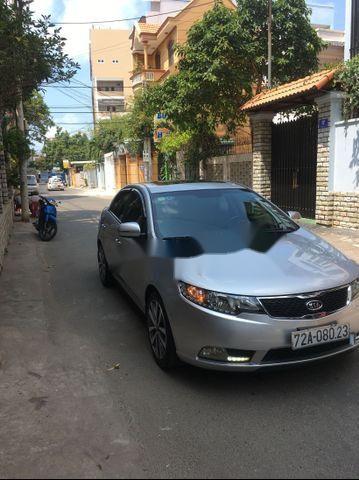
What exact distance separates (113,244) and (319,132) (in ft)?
21.9

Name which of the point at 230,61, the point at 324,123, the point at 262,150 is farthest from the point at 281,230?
the point at 230,61

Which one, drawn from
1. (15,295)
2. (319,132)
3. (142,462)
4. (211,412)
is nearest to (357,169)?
(319,132)

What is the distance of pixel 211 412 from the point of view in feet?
10.7

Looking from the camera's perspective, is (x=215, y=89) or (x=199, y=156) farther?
(x=199, y=156)

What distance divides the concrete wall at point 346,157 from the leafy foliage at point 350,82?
0.35 m

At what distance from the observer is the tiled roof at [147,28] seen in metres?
31.4

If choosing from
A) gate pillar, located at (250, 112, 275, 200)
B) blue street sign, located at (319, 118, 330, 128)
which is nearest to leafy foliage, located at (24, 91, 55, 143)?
gate pillar, located at (250, 112, 275, 200)

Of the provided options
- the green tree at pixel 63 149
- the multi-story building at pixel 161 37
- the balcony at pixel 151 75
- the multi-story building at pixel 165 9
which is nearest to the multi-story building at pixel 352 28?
the multi-story building at pixel 161 37

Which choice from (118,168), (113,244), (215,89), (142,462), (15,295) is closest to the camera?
(142,462)

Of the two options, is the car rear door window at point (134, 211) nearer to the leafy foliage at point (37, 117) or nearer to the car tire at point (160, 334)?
the car tire at point (160, 334)

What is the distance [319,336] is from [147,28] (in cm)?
3245

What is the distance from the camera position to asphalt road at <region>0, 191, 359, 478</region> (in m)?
2.73

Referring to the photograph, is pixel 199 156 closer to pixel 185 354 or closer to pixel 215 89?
pixel 215 89

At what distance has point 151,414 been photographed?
3.29m
